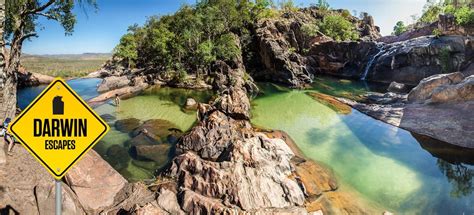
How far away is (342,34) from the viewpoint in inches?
2418

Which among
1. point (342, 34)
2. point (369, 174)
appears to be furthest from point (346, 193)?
point (342, 34)

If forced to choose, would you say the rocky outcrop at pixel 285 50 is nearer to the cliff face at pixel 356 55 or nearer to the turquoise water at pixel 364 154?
the cliff face at pixel 356 55

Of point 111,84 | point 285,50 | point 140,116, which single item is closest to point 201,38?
point 285,50

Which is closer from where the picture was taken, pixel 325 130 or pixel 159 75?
pixel 325 130

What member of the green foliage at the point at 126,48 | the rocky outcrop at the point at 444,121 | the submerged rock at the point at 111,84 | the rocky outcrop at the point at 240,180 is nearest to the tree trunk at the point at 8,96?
the rocky outcrop at the point at 240,180

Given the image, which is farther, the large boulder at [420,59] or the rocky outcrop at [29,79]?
the rocky outcrop at [29,79]

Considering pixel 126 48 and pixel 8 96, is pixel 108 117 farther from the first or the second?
pixel 126 48

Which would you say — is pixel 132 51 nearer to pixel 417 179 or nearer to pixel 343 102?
pixel 343 102

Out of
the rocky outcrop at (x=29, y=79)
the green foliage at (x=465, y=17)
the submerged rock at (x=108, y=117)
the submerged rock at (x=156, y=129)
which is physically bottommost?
the submerged rock at (x=108, y=117)

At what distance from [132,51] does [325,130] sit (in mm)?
41342

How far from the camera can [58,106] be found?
13.6 feet

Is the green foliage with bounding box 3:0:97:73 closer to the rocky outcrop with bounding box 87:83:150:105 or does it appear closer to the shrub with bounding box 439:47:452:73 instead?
the rocky outcrop with bounding box 87:83:150:105

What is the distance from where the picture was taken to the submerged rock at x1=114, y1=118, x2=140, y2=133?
64.7ft

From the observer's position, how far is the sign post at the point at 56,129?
405 centimetres
